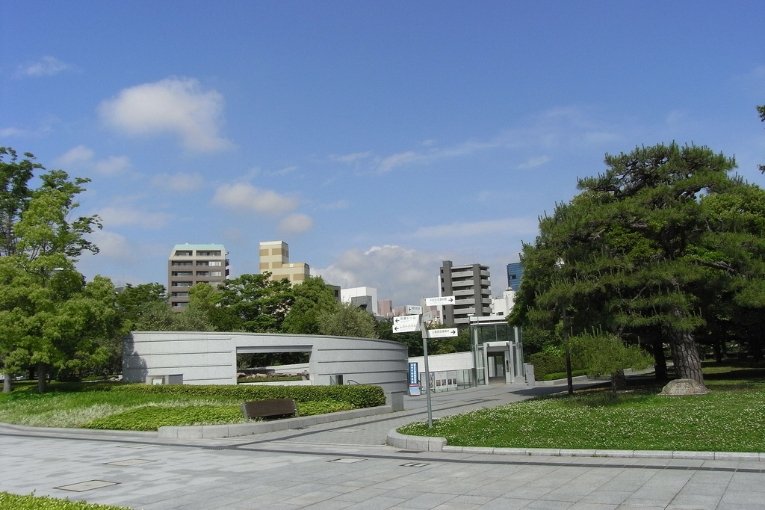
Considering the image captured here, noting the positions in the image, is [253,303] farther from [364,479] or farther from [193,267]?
[193,267]

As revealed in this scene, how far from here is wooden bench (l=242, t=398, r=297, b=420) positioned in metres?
18.9

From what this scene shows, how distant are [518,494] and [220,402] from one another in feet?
54.8

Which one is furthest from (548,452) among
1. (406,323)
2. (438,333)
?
(438,333)

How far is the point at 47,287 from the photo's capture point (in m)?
31.9

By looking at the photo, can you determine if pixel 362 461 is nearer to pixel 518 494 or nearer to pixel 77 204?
pixel 518 494

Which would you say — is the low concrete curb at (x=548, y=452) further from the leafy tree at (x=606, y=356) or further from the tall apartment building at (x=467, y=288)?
the tall apartment building at (x=467, y=288)

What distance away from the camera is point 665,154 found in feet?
78.8

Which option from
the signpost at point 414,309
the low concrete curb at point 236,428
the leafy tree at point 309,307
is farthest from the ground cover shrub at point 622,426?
the leafy tree at point 309,307

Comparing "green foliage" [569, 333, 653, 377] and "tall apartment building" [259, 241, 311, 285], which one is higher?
"tall apartment building" [259, 241, 311, 285]

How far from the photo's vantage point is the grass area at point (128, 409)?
19.2 m

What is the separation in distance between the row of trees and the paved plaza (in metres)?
10.6

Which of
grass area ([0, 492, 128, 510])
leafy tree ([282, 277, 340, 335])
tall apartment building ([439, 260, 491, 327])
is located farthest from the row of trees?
tall apartment building ([439, 260, 491, 327])

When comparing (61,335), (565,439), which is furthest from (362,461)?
(61,335)

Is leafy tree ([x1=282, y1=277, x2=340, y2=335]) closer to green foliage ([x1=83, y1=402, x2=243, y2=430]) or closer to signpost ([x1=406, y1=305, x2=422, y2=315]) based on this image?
green foliage ([x1=83, y1=402, x2=243, y2=430])
